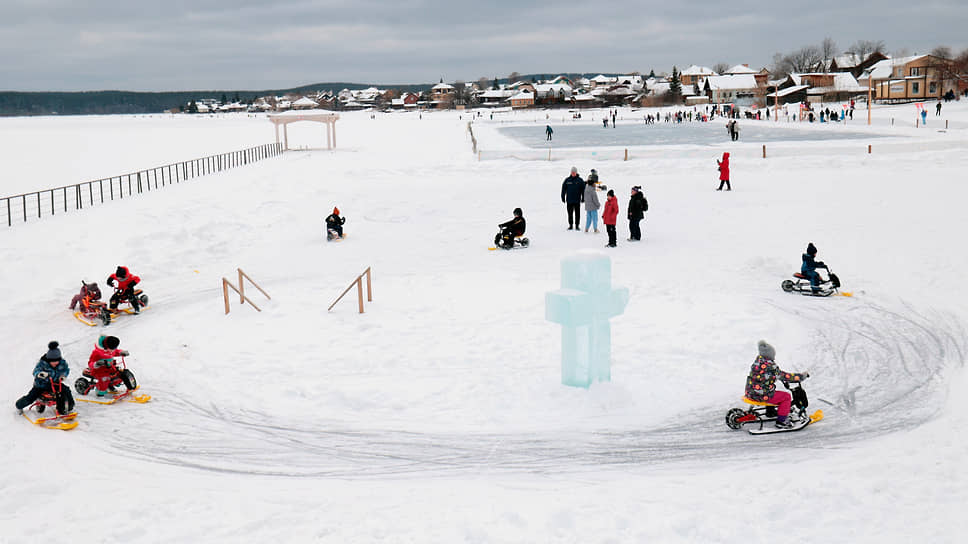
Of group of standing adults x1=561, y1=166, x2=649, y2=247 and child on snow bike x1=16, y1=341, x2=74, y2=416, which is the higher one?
group of standing adults x1=561, y1=166, x2=649, y2=247

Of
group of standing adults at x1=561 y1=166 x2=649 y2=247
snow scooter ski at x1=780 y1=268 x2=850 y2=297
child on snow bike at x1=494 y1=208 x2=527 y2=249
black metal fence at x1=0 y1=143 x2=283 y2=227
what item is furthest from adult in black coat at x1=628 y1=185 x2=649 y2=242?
black metal fence at x1=0 y1=143 x2=283 y2=227

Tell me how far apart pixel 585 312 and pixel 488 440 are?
1989 mm

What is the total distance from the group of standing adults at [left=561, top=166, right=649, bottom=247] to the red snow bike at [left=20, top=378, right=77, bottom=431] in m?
12.0

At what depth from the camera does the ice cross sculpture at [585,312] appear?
9367 millimetres

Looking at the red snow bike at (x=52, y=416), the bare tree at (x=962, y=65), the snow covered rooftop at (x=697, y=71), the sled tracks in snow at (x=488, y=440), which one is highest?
the snow covered rooftop at (x=697, y=71)

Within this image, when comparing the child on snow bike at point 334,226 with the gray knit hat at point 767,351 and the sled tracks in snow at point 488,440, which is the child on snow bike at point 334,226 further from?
the gray knit hat at point 767,351

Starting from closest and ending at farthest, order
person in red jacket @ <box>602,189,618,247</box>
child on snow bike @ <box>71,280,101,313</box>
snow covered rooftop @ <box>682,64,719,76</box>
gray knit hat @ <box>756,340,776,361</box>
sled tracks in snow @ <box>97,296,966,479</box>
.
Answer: sled tracks in snow @ <box>97,296,966,479</box>, gray knit hat @ <box>756,340,776,361</box>, child on snow bike @ <box>71,280,101,313</box>, person in red jacket @ <box>602,189,618,247</box>, snow covered rooftop @ <box>682,64,719,76</box>

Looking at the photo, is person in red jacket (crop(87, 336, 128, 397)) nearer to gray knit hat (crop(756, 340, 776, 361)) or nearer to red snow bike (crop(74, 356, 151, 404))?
red snow bike (crop(74, 356, 151, 404))

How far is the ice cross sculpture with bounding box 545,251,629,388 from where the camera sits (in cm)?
937

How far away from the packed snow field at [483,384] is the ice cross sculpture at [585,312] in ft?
0.87

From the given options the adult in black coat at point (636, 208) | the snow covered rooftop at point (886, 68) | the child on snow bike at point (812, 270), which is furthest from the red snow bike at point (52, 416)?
the snow covered rooftop at point (886, 68)

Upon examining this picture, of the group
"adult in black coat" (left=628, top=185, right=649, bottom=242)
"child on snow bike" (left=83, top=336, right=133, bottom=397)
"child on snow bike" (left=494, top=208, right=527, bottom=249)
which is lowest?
"child on snow bike" (left=83, top=336, right=133, bottom=397)

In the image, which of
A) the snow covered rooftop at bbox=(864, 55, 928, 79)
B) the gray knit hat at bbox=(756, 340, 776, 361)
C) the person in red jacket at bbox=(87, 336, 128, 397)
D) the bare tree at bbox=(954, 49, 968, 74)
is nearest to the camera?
the gray knit hat at bbox=(756, 340, 776, 361)

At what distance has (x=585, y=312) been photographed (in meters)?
9.36
